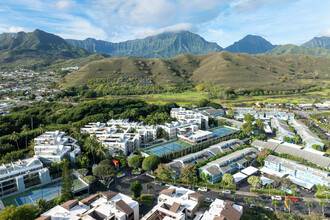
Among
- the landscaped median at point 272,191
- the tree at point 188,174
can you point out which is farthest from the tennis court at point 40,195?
the landscaped median at point 272,191

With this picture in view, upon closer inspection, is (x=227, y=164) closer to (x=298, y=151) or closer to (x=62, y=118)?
(x=298, y=151)

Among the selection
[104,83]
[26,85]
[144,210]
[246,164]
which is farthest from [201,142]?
[26,85]

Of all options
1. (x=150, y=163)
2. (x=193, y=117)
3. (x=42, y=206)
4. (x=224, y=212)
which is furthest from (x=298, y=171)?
(x=42, y=206)

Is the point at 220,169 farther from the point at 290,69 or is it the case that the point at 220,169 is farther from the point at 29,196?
the point at 290,69

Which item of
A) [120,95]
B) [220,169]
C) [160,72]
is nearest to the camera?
[220,169]

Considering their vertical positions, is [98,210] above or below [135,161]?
above

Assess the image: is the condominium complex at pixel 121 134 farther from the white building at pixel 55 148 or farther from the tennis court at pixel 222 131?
the tennis court at pixel 222 131
